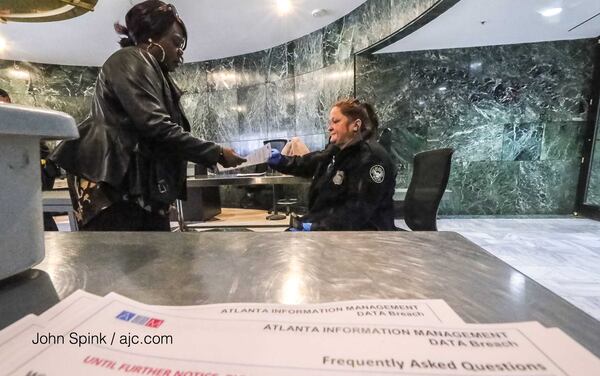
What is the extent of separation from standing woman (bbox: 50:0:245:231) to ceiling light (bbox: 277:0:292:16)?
93.1 inches

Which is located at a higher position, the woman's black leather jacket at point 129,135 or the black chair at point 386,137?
the black chair at point 386,137

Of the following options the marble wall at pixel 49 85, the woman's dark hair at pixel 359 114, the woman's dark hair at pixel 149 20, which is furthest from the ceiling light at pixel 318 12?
the marble wall at pixel 49 85

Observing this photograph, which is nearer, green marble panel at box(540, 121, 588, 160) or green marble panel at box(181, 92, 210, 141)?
green marble panel at box(540, 121, 588, 160)

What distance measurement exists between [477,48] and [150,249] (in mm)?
4476

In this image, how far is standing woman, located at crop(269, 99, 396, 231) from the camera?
1388 millimetres

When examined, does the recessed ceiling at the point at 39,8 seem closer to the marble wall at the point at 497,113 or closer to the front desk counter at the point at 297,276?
the front desk counter at the point at 297,276

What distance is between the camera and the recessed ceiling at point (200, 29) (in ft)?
9.64

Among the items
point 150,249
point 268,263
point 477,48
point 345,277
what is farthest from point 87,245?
point 477,48

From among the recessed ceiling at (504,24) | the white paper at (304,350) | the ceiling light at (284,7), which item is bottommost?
the white paper at (304,350)

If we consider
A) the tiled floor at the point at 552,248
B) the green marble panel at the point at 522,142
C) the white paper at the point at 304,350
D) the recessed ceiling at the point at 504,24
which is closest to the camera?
the white paper at the point at 304,350

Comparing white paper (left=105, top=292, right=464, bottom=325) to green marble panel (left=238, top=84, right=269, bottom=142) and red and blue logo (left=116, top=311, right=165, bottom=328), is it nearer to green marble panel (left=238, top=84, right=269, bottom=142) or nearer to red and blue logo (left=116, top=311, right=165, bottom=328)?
red and blue logo (left=116, top=311, right=165, bottom=328)

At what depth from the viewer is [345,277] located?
1.17 feet

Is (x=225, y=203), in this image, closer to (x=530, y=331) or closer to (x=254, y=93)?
(x=254, y=93)

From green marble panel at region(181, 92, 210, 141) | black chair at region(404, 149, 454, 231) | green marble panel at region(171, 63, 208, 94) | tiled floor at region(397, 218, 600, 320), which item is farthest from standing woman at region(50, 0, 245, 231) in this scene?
green marble panel at region(171, 63, 208, 94)
